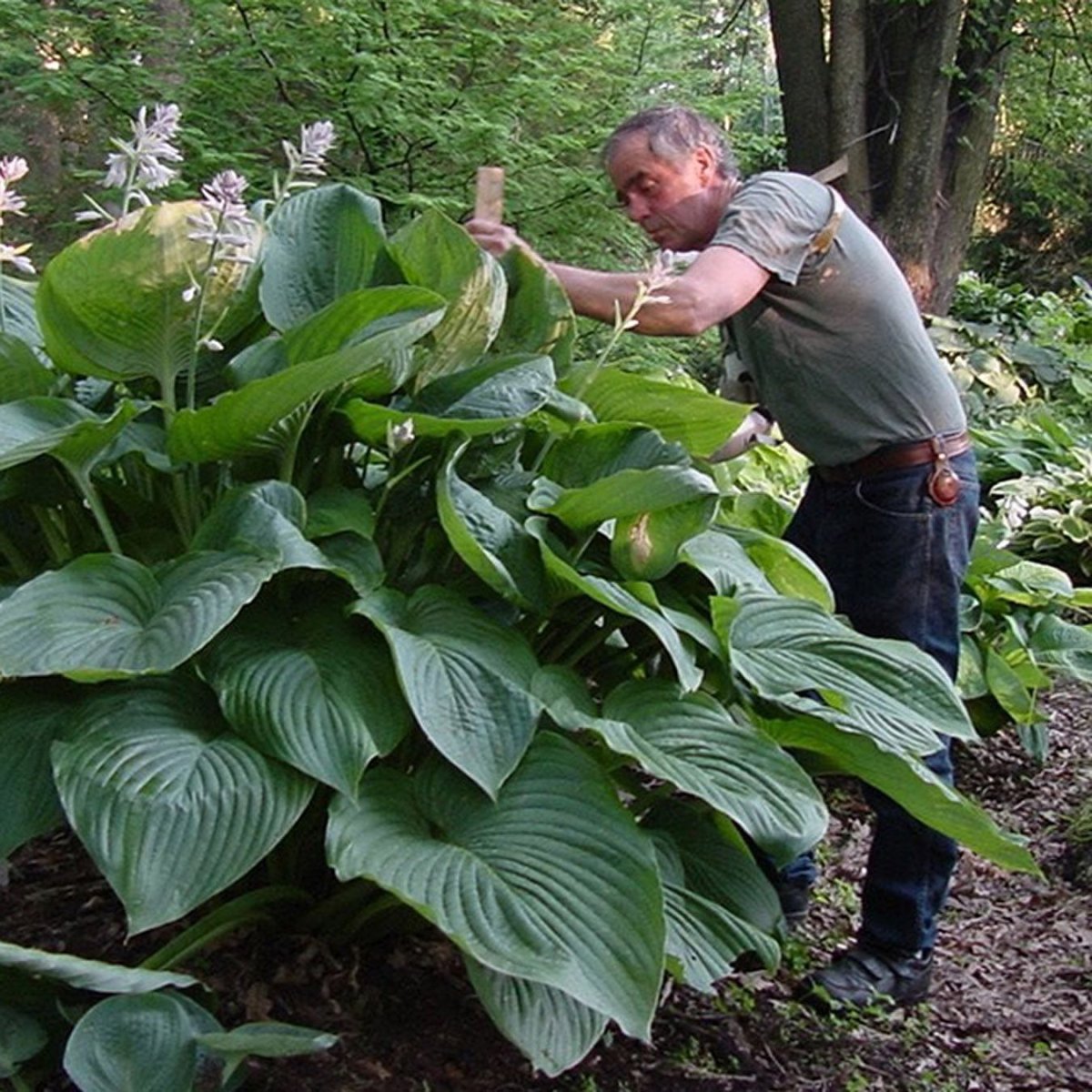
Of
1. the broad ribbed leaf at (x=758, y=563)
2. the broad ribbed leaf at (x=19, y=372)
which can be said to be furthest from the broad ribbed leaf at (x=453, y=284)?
the broad ribbed leaf at (x=19, y=372)

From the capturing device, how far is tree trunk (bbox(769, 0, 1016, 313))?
6883mm

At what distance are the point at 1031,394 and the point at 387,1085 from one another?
7.73 metres

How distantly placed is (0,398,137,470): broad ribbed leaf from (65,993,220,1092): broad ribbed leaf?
0.72 metres

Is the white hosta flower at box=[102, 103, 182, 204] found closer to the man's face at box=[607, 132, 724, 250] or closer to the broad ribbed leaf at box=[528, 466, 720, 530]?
the broad ribbed leaf at box=[528, 466, 720, 530]

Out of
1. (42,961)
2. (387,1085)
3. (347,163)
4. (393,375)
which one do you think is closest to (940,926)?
(387,1085)

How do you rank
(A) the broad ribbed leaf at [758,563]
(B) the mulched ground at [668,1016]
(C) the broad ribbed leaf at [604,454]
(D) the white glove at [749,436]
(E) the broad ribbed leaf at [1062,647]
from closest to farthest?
(B) the mulched ground at [668,1016], (C) the broad ribbed leaf at [604,454], (A) the broad ribbed leaf at [758,563], (D) the white glove at [749,436], (E) the broad ribbed leaf at [1062,647]

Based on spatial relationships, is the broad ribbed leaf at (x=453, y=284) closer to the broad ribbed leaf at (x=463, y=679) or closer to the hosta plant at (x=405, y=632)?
the hosta plant at (x=405, y=632)

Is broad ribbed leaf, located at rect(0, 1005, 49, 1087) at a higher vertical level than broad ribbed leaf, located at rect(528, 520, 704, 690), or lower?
lower

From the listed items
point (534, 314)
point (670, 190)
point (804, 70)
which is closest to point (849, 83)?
point (804, 70)

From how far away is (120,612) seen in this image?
5.97 feet

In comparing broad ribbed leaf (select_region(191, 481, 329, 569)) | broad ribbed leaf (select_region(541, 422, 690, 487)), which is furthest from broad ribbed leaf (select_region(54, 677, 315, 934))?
broad ribbed leaf (select_region(541, 422, 690, 487))

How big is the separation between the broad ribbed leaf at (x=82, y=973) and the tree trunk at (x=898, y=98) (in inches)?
244

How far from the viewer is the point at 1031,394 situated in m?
8.66

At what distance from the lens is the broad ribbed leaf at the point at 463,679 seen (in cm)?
173
